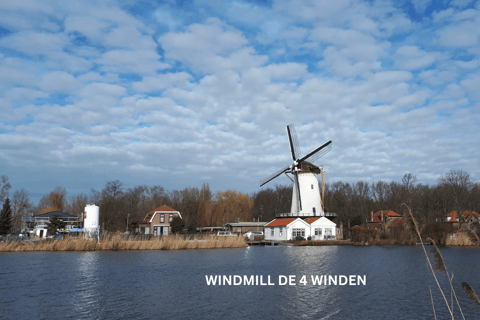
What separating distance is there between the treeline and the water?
33216mm

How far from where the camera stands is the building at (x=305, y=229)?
55188mm

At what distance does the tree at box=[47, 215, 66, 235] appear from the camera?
46.1m

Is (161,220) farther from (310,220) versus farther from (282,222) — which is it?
(310,220)

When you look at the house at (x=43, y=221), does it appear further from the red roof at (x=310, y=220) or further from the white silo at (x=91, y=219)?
the red roof at (x=310, y=220)

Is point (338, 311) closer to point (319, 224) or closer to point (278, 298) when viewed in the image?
point (278, 298)

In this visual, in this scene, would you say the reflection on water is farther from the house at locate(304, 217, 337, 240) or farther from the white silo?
the house at locate(304, 217, 337, 240)

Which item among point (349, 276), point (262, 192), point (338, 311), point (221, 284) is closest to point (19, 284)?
point (221, 284)

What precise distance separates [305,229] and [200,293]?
135 ft

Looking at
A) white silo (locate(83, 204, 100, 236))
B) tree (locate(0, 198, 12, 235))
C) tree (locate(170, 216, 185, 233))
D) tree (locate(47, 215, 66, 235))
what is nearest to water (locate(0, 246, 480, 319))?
white silo (locate(83, 204, 100, 236))

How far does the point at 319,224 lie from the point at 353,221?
1094 cm

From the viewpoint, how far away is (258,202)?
3629 inches

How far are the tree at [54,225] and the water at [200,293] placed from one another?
2132 cm

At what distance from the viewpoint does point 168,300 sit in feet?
49.3

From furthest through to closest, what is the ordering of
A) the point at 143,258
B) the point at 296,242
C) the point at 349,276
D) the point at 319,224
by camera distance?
the point at 319,224, the point at 296,242, the point at 143,258, the point at 349,276
